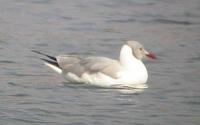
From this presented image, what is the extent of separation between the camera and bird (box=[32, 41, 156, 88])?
605 inches

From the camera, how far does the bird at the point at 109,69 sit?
15375 millimetres

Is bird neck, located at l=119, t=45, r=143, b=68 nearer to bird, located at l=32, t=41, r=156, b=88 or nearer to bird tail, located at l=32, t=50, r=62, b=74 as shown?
bird, located at l=32, t=41, r=156, b=88

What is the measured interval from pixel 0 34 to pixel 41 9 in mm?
2756

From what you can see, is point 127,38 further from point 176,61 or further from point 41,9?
point 41,9

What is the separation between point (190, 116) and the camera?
13391 millimetres

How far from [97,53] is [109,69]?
2.19 metres

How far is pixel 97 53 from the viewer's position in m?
17.5

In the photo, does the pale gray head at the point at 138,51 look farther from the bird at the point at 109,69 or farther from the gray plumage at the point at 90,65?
the gray plumage at the point at 90,65

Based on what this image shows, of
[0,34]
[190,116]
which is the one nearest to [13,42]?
[0,34]

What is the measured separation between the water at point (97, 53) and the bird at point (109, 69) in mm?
189

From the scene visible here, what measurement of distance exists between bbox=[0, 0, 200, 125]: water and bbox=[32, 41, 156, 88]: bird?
189 mm

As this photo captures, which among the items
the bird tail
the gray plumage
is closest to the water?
the bird tail

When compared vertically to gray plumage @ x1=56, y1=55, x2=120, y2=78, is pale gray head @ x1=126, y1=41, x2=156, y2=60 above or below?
above

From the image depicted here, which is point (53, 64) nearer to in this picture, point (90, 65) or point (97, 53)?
point (90, 65)
